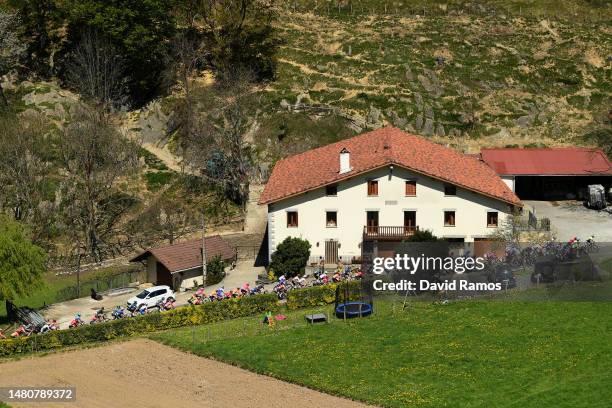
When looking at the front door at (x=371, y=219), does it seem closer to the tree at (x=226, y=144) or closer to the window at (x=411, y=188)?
the window at (x=411, y=188)

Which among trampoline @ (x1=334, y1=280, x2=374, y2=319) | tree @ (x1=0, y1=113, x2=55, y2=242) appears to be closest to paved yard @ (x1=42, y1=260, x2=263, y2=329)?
trampoline @ (x1=334, y1=280, x2=374, y2=319)

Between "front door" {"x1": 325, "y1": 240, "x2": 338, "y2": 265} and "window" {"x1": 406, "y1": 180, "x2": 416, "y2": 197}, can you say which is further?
"front door" {"x1": 325, "y1": 240, "x2": 338, "y2": 265}

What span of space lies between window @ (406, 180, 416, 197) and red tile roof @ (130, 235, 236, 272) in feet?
47.8

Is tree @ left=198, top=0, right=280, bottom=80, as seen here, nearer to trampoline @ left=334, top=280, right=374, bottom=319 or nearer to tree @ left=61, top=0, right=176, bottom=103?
tree @ left=61, top=0, right=176, bottom=103

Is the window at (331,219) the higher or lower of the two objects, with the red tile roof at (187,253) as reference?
higher

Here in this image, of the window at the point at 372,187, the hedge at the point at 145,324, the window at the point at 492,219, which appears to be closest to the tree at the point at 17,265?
the hedge at the point at 145,324

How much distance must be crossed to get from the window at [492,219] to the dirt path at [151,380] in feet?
89.4

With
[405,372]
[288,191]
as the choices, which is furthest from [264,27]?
[405,372]

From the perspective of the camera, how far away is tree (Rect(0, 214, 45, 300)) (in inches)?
2261

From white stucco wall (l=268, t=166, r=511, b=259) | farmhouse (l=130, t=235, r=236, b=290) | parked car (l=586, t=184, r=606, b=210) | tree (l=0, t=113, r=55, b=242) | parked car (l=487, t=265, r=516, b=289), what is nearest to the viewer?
parked car (l=487, t=265, r=516, b=289)

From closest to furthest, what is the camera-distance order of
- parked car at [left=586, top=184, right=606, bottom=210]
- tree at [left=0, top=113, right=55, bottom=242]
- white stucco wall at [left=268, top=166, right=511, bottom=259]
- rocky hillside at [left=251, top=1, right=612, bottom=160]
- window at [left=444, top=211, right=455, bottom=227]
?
white stucco wall at [left=268, top=166, right=511, bottom=259] < window at [left=444, top=211, right=455, bottom=227] < parked car at [left=586, top=184, right=606, bottom=210] < tree at [left=0, top=113, right=55, bottom=242] < rocky hillside at [left=251, top=1, right=612, bottom=160]

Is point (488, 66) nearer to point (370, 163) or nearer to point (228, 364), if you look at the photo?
point (370, 163)

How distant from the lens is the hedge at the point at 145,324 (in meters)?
52.2

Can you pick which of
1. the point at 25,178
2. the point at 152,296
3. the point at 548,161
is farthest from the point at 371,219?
the point at 25,178
